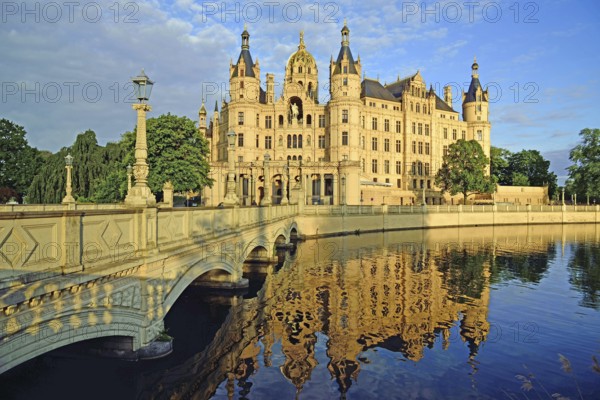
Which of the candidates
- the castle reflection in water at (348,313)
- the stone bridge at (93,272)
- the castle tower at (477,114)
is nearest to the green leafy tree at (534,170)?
the castle tower at (477,114)

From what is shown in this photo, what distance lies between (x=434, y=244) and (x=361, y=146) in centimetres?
3699

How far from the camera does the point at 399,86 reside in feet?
302

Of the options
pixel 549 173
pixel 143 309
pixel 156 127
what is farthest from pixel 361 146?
pixel 143 309

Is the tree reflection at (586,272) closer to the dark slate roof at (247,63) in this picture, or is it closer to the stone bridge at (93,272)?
the stone bridge at (93,272)

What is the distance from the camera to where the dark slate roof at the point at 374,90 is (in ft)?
277

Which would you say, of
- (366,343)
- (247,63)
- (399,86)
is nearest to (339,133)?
(247,63)

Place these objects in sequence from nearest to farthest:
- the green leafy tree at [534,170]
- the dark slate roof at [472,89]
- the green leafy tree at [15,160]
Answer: the green leafy tree at [15,160] < the dark slate roof at [472,89] < the green leafy tree at [534,170]

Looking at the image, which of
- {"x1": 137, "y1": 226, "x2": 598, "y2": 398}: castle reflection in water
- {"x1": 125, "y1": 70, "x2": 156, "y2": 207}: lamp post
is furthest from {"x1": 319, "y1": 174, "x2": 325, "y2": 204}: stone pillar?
{"x1": 125, "y1": 70, "x2": 156, "y2": 207}: lamp post

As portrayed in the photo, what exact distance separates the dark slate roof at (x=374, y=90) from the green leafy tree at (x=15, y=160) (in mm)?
57751

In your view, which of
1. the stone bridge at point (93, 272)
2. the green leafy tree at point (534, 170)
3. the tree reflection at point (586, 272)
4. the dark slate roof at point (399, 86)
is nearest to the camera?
the stone bridge at point (93, 272)

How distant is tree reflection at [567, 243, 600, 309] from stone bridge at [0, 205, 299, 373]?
65.3 feet

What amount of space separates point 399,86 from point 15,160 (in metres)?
71.8

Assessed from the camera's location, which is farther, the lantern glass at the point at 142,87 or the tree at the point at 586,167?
the tree at the point at 586,167

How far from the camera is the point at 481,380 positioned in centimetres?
1212
